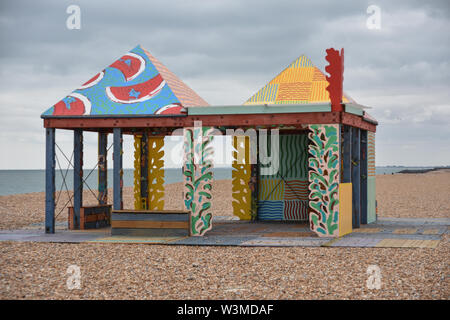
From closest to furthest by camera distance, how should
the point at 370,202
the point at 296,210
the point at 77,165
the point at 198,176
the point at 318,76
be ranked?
the point at 198,176
the point at 77,165
the point at 370,202
the point at 318,76
the point at 296,210

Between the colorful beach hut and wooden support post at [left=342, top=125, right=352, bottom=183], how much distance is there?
0.02 m

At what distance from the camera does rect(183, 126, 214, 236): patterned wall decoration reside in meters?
12.5

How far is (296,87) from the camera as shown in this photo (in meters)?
15.7

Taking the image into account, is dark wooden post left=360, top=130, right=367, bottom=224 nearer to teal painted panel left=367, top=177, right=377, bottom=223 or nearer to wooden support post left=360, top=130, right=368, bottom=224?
wooden support post left=360, top=130, right=368, bottom=224

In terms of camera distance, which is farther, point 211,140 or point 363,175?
point 363,175

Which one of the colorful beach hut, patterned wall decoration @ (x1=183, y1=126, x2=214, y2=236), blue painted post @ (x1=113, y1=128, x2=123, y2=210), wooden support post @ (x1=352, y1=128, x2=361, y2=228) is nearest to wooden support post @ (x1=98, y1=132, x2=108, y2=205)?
the colorful beach hut

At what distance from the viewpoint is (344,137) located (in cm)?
1317

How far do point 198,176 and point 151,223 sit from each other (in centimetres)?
138

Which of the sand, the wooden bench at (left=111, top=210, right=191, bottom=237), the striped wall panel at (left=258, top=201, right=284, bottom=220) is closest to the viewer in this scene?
the sand

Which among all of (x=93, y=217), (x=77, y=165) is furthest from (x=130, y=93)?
(x=93, y=217)

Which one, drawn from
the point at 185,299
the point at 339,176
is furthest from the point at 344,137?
the point at 185,299

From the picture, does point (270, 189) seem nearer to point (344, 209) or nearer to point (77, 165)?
point (344, 209)

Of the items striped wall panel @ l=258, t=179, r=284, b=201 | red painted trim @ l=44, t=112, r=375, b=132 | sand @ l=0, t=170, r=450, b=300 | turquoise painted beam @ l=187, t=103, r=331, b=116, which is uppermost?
turquoise painted beam @ l=187, t=103, r=331, b=116
